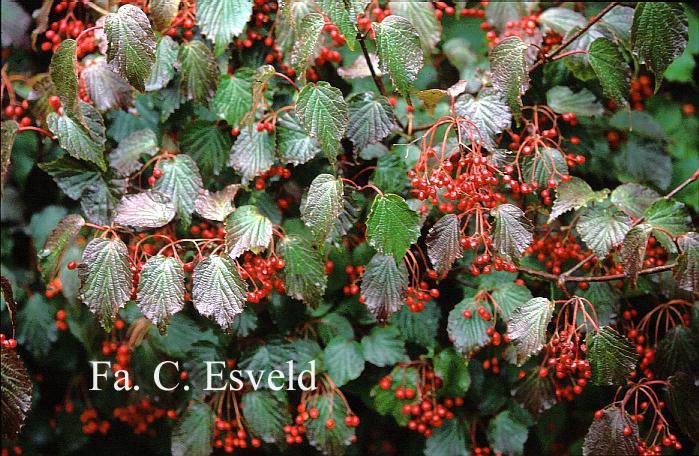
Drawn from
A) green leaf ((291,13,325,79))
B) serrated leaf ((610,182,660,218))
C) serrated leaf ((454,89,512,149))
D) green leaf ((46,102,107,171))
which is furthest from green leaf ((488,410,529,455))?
green leaf ((46,102,107,171))

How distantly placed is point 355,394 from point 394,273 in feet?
1.28

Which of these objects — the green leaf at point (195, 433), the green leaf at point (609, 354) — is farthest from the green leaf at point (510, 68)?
the green leaf at point (195, 433)

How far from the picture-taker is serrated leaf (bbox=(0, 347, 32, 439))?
114cm

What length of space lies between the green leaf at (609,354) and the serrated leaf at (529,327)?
71 millimetres

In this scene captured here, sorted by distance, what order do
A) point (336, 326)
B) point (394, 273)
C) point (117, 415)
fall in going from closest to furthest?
point (394, 273) < point (336, 326) < point (117, 415)

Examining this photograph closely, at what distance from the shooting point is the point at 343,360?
143 cm

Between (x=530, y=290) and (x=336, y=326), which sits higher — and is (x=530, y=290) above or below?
above

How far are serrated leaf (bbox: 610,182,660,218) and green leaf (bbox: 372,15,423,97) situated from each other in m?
0.48

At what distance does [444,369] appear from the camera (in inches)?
54.9

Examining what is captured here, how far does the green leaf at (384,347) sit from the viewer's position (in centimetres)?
142

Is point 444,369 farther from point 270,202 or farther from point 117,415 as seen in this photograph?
point 117,415

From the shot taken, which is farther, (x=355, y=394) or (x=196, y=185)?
(x=355, y=394)

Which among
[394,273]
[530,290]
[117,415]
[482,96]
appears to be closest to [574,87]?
[482,96]

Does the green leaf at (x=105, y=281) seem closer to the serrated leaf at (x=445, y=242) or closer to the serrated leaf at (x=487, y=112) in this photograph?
the serrated leaf at (x=445, y=242)
